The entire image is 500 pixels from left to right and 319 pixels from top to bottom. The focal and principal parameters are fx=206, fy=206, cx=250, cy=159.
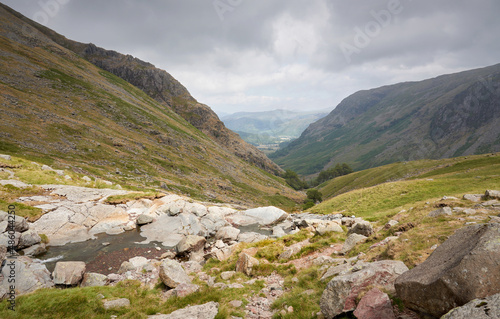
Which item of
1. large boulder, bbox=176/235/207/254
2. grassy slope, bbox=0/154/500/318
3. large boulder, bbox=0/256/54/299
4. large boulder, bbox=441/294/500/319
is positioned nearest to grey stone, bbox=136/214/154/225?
large boulder, bbox=176/235/207/254

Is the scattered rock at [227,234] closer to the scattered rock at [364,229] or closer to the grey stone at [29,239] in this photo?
the scattered rock at [364,229]

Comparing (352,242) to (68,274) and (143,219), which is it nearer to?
(68,274)

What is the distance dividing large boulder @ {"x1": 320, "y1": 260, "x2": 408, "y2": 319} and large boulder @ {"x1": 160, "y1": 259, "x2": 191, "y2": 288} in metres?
12.5

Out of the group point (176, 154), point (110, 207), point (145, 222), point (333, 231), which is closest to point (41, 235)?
point (110, 207)

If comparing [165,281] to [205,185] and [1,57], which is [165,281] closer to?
[205,185]

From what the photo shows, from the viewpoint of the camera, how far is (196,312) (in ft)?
40.8

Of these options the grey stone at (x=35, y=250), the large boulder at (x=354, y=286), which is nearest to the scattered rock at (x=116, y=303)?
the large boulder at (x=354, y=286)

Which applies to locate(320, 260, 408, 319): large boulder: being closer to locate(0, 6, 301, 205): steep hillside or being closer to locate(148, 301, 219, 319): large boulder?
locate(148, 301, 219, 319): large boulder

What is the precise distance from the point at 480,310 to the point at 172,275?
18.9 meters

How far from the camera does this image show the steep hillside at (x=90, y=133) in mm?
67812

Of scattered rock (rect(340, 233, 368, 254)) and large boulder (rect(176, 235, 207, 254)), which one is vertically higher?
A: scattered rock (rect(340, 233, 368, 254))

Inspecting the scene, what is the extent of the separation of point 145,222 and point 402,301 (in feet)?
130

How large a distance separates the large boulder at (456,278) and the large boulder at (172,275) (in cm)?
→ 1610

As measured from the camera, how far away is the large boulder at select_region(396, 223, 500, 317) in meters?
6.00
